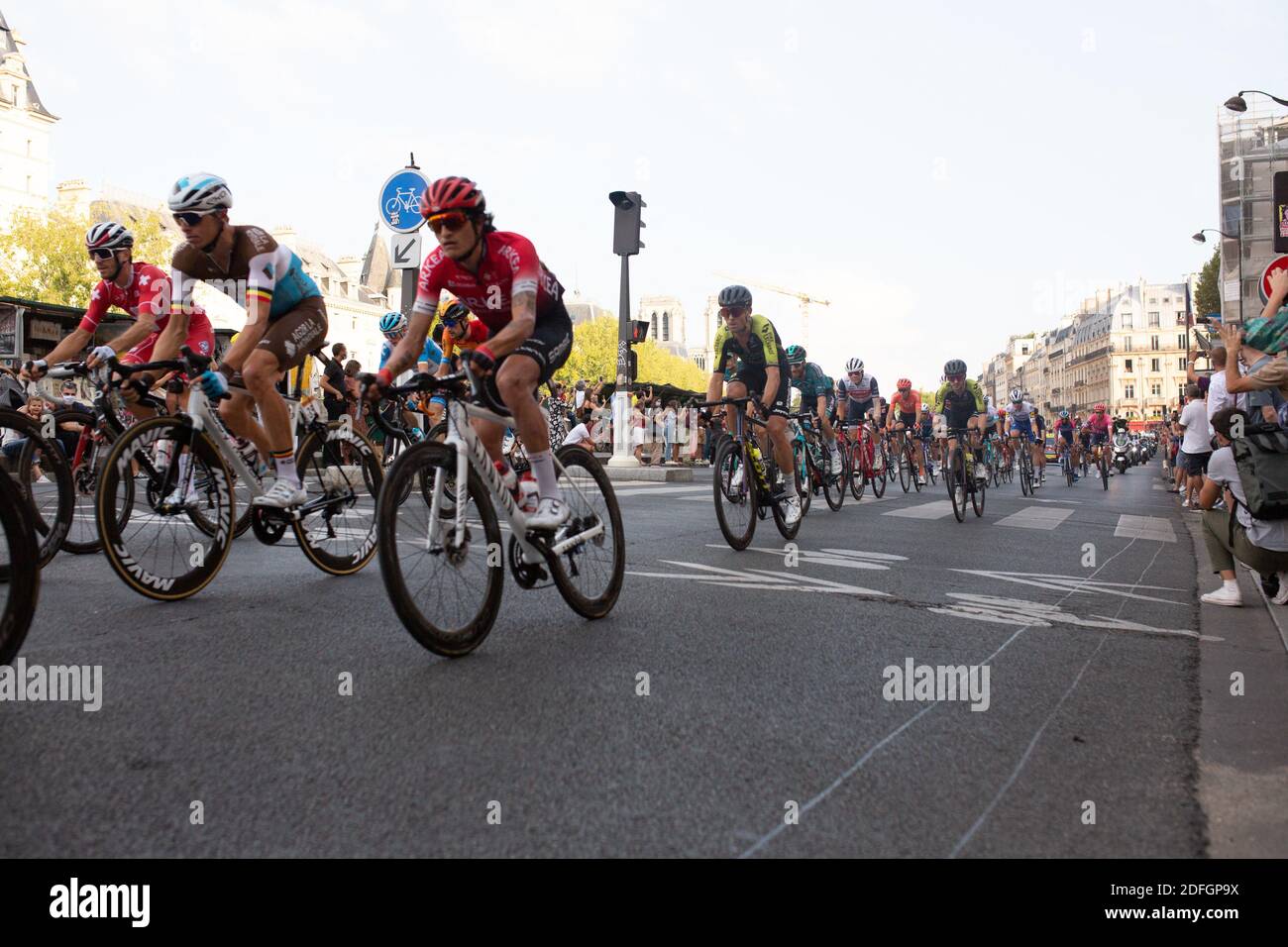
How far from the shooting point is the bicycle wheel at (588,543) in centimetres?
480

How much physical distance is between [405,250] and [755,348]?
4453mm

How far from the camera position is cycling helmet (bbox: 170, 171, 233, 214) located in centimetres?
539

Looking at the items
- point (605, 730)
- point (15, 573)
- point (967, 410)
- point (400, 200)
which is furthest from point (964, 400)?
point (15, 573)

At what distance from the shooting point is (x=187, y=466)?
205 inches

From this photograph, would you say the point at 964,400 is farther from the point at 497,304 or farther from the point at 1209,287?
the point at 1209,287

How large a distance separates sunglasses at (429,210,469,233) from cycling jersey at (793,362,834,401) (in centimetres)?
974

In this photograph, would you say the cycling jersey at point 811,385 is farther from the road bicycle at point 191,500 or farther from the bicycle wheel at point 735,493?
the road bicycle at point 191,500

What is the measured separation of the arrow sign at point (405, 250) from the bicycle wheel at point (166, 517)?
6446mm

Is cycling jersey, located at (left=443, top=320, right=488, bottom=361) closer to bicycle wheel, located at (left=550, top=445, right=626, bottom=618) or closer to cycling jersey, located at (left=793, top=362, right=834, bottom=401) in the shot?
bicycle wheel, located at (left=550, top=445, right=626, bottom=618)

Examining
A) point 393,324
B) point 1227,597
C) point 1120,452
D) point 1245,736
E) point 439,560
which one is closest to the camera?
point 1245,736

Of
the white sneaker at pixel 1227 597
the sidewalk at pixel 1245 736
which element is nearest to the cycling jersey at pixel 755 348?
the white sneaker at pixel 1227 597

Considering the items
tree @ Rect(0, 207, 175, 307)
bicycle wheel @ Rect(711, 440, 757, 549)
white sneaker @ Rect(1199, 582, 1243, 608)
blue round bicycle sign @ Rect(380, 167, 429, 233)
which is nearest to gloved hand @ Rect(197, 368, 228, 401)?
bicycle wheel @ Rect(711, 440, 757, 549)

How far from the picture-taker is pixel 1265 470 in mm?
5352
